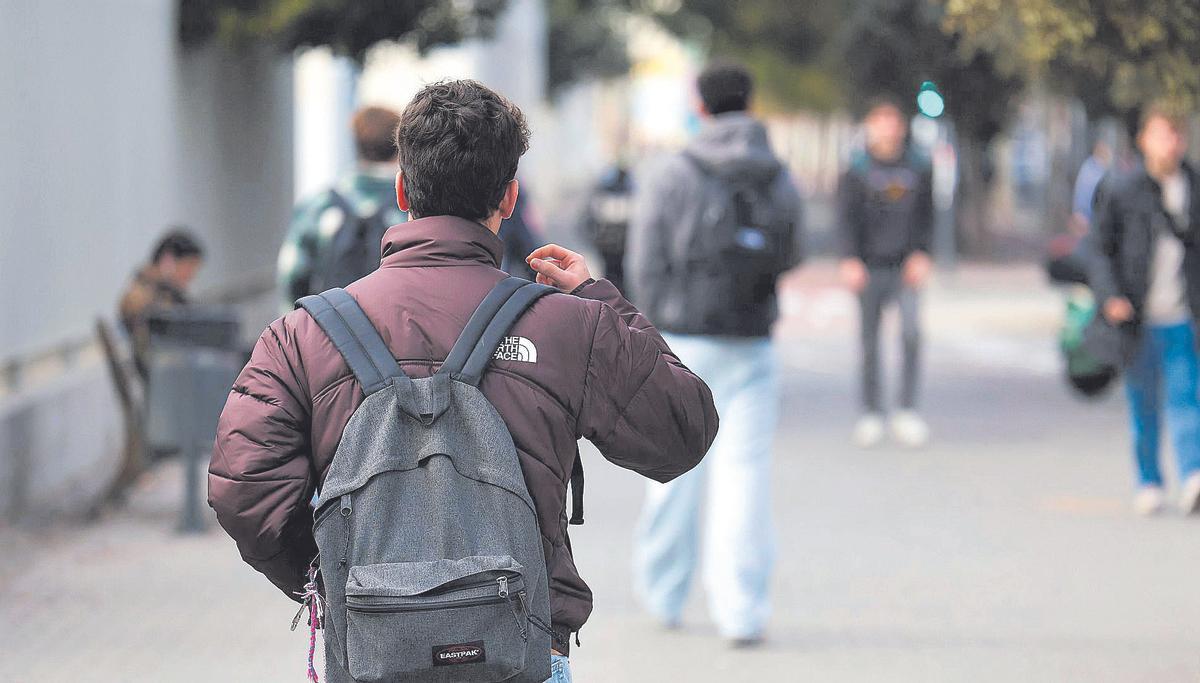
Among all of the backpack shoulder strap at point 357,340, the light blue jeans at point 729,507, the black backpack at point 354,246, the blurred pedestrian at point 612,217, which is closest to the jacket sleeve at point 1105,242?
the light blue jeans at point 729,507

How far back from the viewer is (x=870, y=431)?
11.4 m

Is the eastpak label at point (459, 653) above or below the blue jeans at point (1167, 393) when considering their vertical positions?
above

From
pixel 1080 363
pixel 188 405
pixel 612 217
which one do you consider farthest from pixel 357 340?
pixel 612 217

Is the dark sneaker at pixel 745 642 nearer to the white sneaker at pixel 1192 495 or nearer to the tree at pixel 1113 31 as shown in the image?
the tree at pixel 1113 31

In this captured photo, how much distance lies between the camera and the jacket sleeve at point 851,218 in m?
11.1

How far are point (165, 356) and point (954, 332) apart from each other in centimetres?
1200

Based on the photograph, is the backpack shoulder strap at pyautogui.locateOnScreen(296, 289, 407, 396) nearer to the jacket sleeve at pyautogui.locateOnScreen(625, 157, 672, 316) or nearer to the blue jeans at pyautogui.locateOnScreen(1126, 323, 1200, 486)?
the jacket sleeve at pyautogui.locateOnScreen(625, 157, 672, 316)

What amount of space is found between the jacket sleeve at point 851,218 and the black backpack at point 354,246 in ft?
16.9

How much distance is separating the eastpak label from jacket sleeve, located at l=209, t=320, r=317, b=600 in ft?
1.19

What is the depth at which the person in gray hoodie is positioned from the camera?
20.7 feet

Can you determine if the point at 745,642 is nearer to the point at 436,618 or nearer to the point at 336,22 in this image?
the point at 436,618

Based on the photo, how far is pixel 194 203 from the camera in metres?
14.0

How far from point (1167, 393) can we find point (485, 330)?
652 centimetres

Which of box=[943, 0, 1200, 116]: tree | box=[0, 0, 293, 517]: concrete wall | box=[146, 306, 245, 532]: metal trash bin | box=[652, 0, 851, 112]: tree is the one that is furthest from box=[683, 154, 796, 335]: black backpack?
box=[652, 0, 851, 112]: tree
